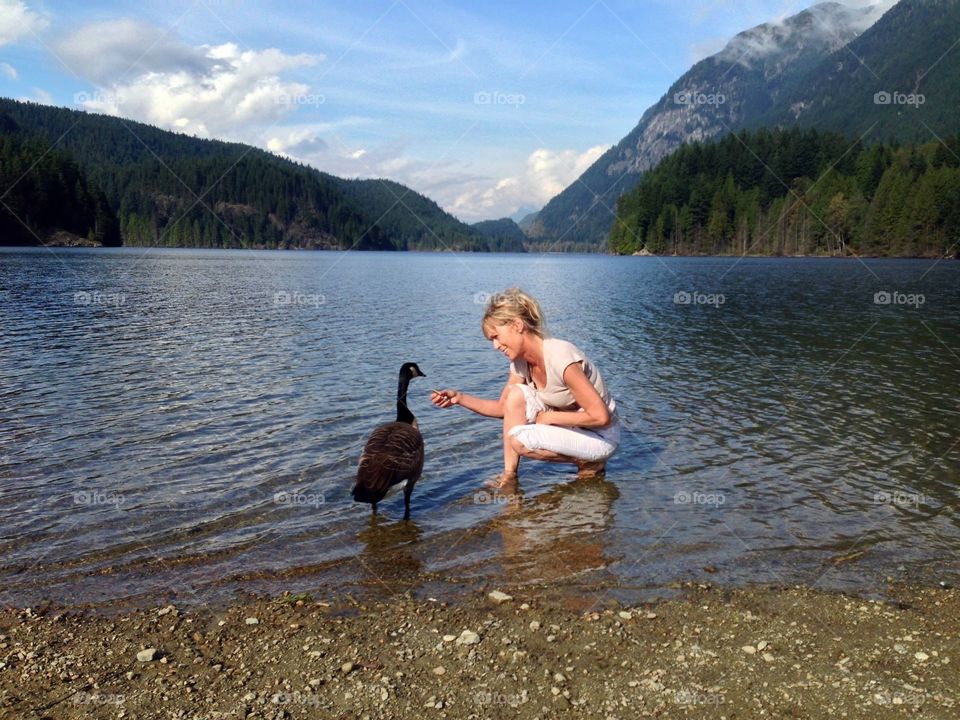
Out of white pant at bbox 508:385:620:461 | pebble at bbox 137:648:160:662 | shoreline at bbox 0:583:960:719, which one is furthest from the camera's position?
white pant at bbox 508:385:620:461

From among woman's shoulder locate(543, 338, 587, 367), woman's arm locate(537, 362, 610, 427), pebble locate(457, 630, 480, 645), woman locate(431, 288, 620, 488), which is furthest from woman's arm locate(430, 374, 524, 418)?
pebble locate(457, 630, 480, 645)

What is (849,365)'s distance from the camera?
2303cm

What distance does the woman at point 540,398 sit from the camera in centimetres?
921

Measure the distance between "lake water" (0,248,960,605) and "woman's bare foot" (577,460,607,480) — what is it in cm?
22

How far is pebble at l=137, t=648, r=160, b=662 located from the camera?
577 centimetres

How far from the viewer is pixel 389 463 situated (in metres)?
9.17

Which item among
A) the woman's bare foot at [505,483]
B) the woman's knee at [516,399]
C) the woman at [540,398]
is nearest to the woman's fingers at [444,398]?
the woman at [540,398]

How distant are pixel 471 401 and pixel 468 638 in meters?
4.49

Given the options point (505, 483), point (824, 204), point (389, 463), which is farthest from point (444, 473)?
point (824, 204)

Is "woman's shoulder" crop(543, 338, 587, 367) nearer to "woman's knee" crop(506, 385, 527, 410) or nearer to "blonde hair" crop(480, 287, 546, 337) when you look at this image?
"blonde hair" crop(480, 287, 546, 337)

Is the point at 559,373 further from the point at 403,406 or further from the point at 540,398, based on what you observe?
the point at 403,406

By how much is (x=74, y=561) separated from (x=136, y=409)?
8.43m

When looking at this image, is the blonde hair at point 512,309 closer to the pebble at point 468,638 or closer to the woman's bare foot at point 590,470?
the woman's bare foot at point 590,470

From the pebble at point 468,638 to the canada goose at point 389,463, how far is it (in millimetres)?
3187
